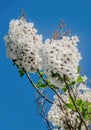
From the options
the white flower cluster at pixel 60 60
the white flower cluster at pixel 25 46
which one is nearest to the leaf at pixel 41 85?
the white flower cluster at pixel 25 46

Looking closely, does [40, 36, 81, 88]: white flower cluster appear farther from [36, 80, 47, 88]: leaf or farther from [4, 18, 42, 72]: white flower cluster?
[36, 80, 47, 88]: leaf

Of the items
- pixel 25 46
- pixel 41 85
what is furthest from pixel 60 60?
pixel 41 85

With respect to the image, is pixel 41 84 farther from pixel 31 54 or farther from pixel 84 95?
pixel 84 95

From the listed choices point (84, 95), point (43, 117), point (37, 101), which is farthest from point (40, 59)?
point (37, 101)

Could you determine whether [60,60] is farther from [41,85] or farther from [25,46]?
Result: [41,85]

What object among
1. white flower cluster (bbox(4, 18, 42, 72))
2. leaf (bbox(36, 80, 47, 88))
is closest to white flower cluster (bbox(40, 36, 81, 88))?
white flower cluster (bbox(4, 18, 42, 72))
